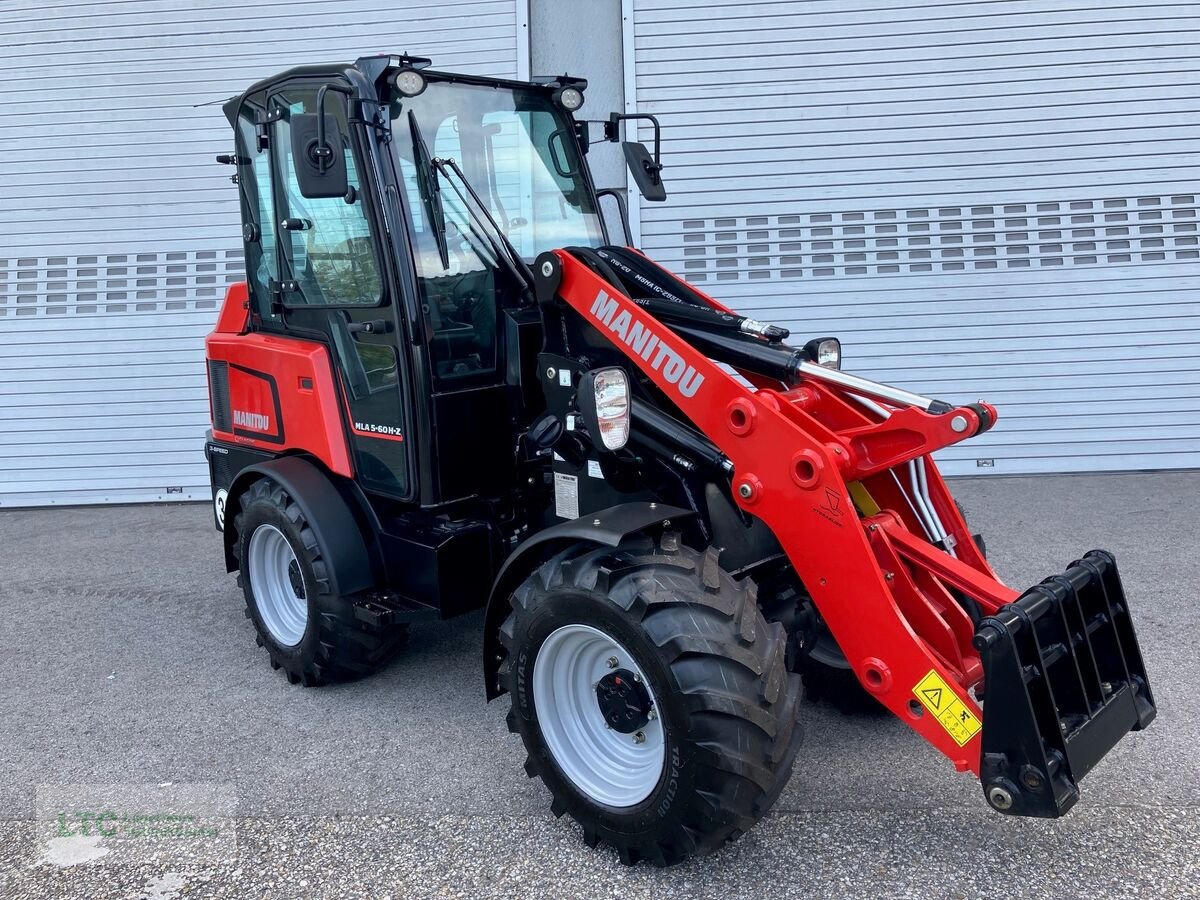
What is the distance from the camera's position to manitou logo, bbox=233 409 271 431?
4.68 m

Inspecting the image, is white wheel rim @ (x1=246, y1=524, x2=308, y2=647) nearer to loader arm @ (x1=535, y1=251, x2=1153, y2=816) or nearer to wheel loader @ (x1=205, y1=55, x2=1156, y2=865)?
wheel loader @ (x1=205, y1=55, x2=1156, y2=865)

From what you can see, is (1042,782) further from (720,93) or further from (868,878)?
(720,93)

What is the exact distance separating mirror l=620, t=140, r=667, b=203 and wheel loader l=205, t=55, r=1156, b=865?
0.05 ft

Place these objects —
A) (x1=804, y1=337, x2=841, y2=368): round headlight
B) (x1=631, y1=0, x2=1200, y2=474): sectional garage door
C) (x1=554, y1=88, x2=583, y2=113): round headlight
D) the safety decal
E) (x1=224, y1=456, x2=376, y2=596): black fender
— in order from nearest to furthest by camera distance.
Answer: (x1=804, y1=337, x2=841, y2=368): round headlight → the safety decal → (x1=224, y1=456, x2=376, y2=596): black fender → (x1=554, y1=88, x2=583, y2=113): round headlight → (x1=631, y1=0, x2=1200, y2=474): sectional garage door

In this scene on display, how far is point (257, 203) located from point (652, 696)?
3069 millimetres

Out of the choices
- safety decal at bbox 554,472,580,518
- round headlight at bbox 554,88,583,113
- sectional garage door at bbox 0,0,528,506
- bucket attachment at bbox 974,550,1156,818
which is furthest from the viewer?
sectional garage door at bbox 0,0,528,506

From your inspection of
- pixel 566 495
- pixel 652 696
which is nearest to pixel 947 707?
pixel 652 696

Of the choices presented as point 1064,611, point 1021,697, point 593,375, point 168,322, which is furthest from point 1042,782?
point 168,322

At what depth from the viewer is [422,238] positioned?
12.6 feet

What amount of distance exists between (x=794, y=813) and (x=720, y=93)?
6.15m

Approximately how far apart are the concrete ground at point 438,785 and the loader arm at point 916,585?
1.38ft

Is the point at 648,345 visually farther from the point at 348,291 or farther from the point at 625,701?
the point at 348,291

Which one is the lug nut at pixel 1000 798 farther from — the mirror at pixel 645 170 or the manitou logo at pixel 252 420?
the manitou logo at pixel 252 420

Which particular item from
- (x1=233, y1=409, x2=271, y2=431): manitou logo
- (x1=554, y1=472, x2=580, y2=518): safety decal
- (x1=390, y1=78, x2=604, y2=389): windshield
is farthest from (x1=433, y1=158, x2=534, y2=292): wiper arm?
(x1=233, y1=409, x2=271, y2=431): manitou logo
